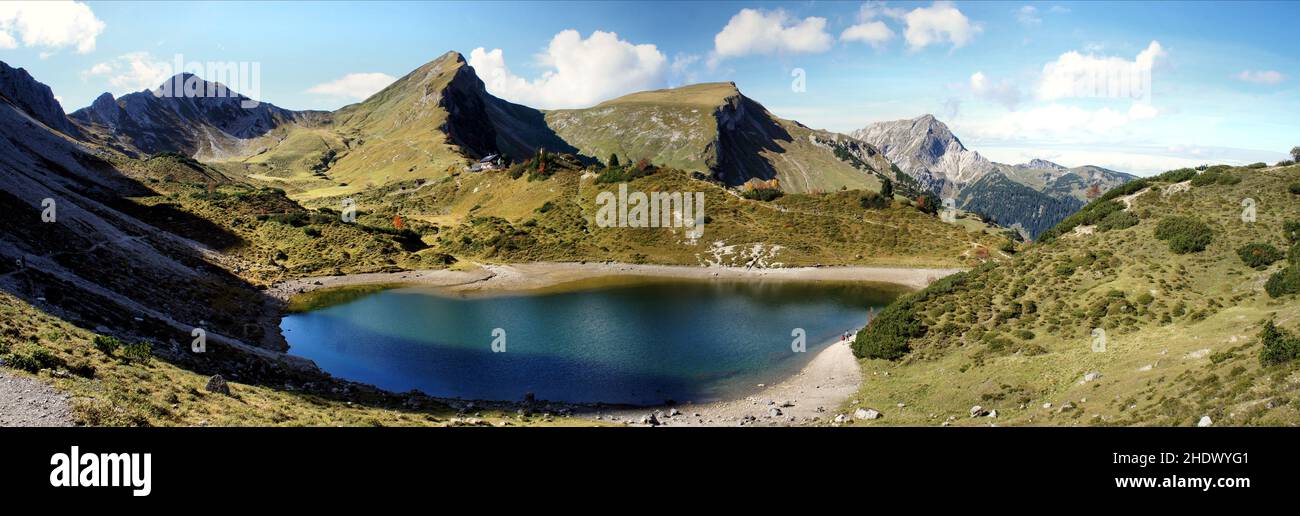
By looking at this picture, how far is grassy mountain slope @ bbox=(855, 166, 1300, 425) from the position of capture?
25.5m

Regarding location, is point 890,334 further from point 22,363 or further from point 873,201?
point 873,201

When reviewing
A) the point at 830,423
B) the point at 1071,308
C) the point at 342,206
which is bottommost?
the point at 830,423

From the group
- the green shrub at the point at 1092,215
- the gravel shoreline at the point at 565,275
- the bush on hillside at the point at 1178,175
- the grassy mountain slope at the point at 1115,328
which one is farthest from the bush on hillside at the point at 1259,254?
the gravel shoreline at the point at 565,275

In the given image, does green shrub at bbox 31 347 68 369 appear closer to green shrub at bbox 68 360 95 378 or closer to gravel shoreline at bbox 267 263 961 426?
green shrub at bbox 68 360 95 378

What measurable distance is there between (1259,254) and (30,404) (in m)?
69.2

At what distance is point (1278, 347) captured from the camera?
23.2m

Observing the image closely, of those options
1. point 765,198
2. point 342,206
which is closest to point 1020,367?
point 765,198

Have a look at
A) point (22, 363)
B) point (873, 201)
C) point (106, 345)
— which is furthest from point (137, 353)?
point (873, 201)

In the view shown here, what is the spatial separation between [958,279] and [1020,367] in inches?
837

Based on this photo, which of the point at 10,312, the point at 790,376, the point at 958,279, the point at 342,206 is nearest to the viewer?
the point at 10,312

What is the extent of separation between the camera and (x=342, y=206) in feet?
578

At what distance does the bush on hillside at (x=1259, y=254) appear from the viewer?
1513 inches

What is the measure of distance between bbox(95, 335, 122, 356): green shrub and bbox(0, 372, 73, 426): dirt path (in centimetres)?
792

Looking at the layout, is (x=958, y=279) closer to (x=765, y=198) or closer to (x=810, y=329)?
Result: (x=810, y=329)
